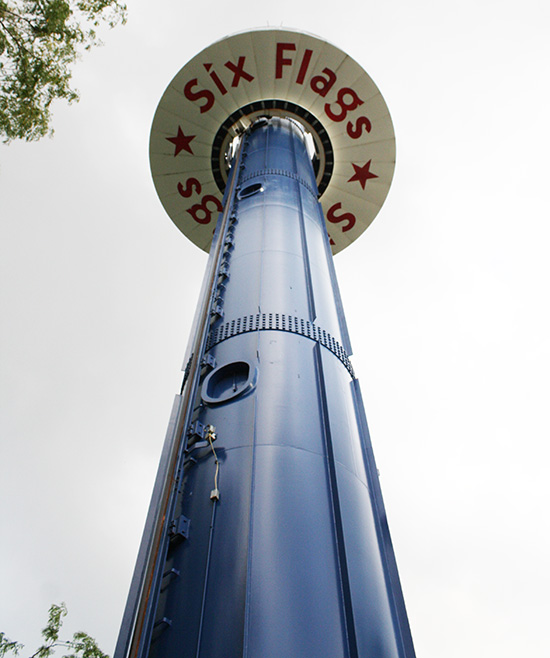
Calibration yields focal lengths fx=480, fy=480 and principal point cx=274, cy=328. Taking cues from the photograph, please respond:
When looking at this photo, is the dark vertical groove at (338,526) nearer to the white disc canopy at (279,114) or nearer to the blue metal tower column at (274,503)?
the blue metal tower column at (274,503)

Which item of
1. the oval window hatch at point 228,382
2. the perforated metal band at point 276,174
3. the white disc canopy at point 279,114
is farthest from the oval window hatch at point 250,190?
the oval window hatch at point 228,382

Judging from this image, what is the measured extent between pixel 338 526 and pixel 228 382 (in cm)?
304

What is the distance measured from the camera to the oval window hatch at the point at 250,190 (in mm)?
13477

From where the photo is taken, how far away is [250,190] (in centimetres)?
1377

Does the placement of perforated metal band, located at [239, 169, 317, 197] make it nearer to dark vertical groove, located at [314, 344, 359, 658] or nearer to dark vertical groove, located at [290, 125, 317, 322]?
dark vertical groove, located at [290, 125, 317, 322]

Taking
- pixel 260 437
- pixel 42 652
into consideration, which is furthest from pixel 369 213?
pixel 42 652

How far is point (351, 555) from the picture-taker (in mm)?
5520

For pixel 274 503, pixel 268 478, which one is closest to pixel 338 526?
pixel 274 503

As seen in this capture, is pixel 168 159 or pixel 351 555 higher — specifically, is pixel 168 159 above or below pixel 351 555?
above

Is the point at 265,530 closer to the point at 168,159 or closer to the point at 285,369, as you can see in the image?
the point at 285,369

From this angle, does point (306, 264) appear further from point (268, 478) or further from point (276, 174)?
point (268, 478)

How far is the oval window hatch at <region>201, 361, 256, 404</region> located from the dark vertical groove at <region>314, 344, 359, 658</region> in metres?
1.13

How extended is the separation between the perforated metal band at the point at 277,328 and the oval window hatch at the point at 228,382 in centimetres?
82

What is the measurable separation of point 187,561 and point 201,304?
596cm
